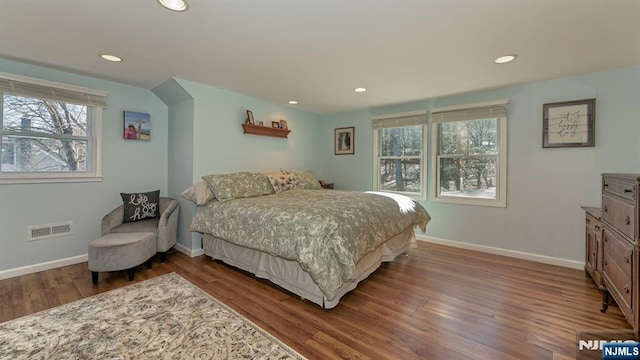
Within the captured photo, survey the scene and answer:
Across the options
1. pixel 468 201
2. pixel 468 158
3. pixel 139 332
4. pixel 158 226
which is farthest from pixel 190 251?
pixel 468 158

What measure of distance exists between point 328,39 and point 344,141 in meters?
2.92

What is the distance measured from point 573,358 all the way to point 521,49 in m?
2.37

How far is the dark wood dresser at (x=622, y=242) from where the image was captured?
1648 mm

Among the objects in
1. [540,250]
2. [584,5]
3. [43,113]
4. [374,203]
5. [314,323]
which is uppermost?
[584,5]

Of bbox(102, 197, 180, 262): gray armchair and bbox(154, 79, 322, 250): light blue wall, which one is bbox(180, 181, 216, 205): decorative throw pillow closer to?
bbox(154, 79, 322, 250): light blue wall

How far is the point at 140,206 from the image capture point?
10.8ft

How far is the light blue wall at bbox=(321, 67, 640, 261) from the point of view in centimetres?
278

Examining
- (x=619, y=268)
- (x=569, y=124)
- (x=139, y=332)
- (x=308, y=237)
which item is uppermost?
(x=569, y=124)

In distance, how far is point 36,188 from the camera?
2852mm

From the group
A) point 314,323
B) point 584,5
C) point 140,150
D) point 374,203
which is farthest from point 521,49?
point 140,150

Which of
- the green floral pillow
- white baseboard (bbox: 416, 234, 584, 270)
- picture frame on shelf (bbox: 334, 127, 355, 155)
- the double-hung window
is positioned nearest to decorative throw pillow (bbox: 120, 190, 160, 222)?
the green floral pillow

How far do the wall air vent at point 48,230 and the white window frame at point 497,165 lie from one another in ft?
15.9

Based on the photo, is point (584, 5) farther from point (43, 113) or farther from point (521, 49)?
point (43, 113)

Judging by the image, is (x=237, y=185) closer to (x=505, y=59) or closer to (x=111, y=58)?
(x=111, y=58)
